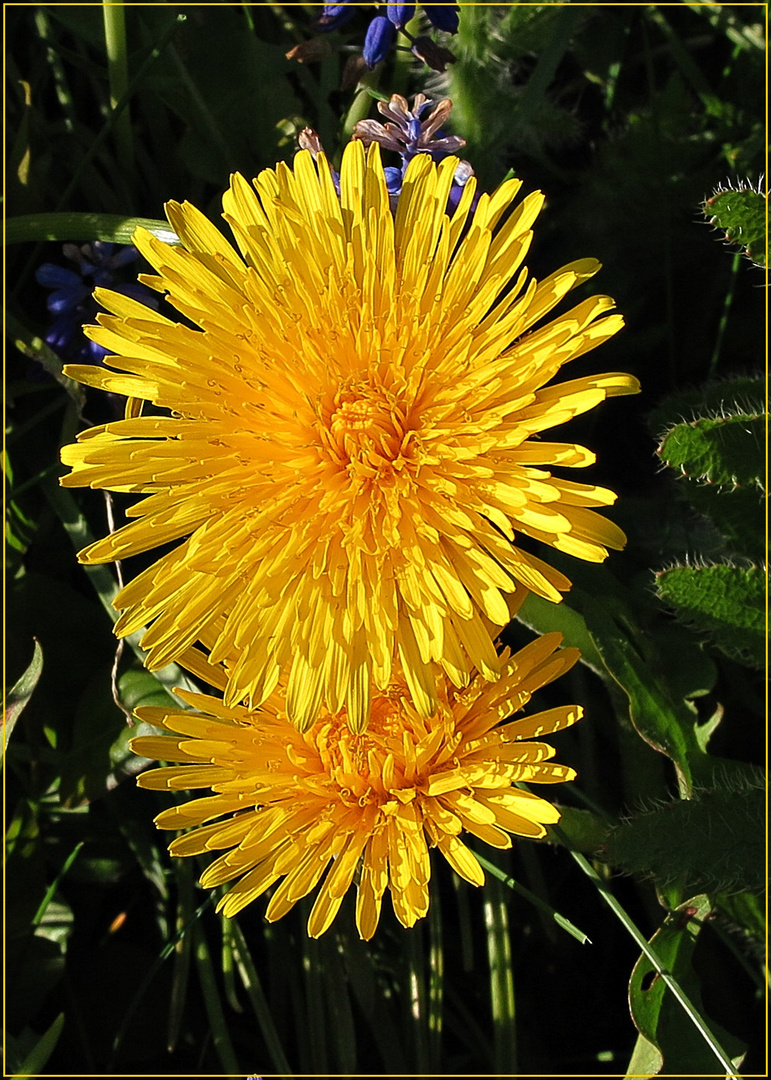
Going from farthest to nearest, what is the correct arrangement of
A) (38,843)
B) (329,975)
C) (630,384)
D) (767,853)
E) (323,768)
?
(38,843) → (329,975) → (767,853) → (323,768) → (630,384)

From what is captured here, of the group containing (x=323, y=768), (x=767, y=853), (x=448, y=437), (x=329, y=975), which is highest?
(x=448, y=437)

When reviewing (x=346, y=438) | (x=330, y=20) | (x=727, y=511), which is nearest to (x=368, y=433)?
(x=346, y=438)

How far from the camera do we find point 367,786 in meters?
1.70

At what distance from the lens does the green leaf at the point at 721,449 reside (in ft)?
6.12

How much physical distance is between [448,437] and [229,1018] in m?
1.63

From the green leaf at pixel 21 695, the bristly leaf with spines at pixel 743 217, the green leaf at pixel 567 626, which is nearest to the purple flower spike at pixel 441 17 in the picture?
the bristly leaf with spines at pixel 743 217

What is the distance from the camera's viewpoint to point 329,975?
219cm

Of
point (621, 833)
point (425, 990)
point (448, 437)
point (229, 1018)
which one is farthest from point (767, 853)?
point (229, 1018)

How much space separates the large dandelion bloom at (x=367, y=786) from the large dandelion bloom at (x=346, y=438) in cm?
10

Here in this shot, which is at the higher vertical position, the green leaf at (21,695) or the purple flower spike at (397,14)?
the purple flower spike at (397,14)

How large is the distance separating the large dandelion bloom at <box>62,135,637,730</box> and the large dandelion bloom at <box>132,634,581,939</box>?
10cm

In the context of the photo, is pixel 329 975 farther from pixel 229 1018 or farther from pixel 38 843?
pixel 38 843

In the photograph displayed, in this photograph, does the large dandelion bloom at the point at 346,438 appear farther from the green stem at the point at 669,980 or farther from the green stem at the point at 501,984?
the green stem at the point at 501,984

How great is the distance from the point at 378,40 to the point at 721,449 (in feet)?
3.43
